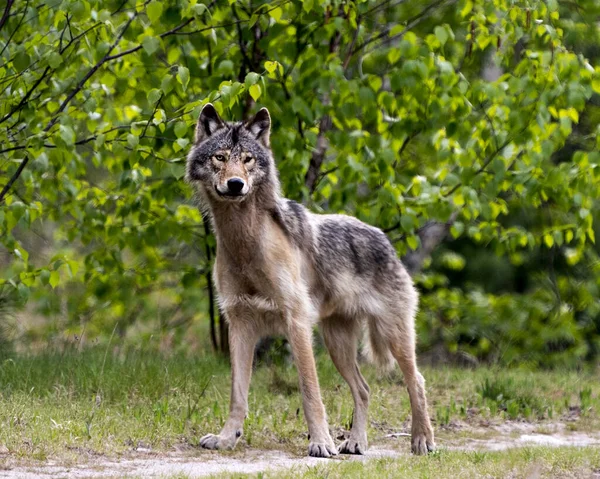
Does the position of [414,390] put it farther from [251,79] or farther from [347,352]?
[251,79]

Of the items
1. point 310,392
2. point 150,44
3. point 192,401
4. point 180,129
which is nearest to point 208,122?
point 180,129

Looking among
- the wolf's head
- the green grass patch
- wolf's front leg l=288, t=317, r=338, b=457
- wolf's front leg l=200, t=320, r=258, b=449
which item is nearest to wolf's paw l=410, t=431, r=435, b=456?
the green grass patch

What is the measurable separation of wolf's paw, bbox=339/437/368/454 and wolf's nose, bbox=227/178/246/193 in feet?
7.00

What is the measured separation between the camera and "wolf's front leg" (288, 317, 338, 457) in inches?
251

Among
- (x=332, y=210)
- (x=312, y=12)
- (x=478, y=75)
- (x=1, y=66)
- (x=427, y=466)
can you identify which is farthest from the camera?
(x=478, y=75)

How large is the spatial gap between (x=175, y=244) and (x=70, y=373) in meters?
5.40

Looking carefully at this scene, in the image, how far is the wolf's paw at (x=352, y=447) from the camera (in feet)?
22.5

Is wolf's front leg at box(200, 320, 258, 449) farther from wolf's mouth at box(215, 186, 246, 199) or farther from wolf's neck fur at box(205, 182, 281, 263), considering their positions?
wolf's mouth at box(215, 186, 246, 199)

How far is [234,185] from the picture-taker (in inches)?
249

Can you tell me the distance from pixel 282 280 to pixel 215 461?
1.39 metres

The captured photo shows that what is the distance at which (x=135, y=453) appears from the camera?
237 inches

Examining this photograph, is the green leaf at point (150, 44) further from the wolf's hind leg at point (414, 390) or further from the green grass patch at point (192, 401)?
the wolf's hind leg at point (414, 390)

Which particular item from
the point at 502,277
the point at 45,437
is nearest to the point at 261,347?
the point at 45,437

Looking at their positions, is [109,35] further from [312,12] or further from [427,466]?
[427,466]
